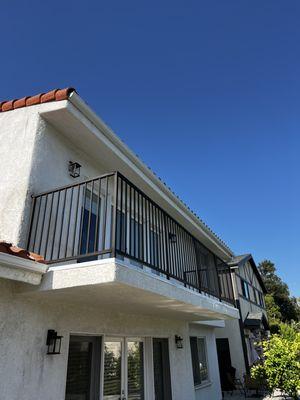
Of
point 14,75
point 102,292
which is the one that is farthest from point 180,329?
point 14,75

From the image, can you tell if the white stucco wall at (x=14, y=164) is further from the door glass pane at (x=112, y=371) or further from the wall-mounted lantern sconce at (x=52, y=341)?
the door glass pane at (x=112, y=371)

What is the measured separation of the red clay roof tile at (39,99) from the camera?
6142 millimetres

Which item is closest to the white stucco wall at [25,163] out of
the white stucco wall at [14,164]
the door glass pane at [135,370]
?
the white stucco wall at [14,164]

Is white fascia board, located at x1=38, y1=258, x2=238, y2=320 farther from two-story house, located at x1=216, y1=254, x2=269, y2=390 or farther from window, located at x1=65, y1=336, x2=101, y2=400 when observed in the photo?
two-story house, located at x1=216, y1=254, x2=269, y2=390

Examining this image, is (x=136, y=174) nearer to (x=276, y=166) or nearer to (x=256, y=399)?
(x=276, y=166)

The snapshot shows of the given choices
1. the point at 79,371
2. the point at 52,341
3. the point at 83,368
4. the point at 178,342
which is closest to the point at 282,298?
the point at 178,342

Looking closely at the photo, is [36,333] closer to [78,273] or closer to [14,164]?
[78,273]

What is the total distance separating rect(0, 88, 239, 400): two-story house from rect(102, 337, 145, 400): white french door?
0.07 ft

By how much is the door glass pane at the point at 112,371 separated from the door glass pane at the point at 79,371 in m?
0.49

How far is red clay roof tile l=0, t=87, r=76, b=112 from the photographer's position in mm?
6142

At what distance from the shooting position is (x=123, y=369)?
23.1ft

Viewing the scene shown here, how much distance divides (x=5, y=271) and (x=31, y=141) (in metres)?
2.93

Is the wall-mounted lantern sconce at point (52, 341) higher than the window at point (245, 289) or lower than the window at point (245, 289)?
lower

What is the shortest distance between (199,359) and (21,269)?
1028cm
